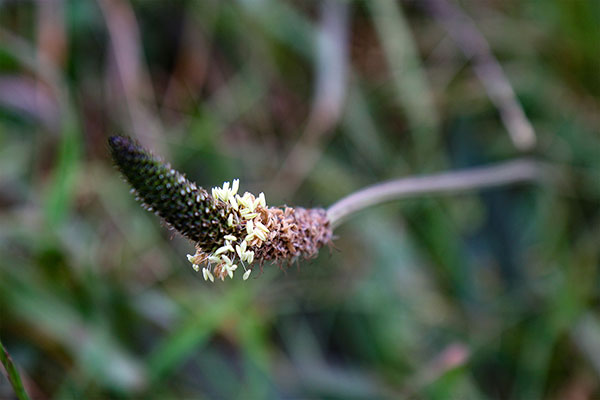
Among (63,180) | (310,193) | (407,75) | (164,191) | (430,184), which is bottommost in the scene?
(164,191)

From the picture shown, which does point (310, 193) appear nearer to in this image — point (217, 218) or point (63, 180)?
point (63, 180)

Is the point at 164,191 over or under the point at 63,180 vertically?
under

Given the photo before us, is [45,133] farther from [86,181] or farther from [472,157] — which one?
[472,157]

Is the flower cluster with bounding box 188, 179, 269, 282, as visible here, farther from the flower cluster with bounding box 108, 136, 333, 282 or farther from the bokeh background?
the bokeh background

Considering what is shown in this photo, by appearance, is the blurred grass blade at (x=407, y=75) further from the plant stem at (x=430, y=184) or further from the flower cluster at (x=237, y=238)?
the flower cluster at (x=237, y=238)

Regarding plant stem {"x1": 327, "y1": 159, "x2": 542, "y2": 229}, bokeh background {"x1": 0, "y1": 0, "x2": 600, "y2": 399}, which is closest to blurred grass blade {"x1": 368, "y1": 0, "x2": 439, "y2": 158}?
bokeh background {"x1": 0, "y1": 0, "x2": 600, "y2": 399}

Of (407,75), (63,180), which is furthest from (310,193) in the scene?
(63,180)

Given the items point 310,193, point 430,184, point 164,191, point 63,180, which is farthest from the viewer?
point 310,193
